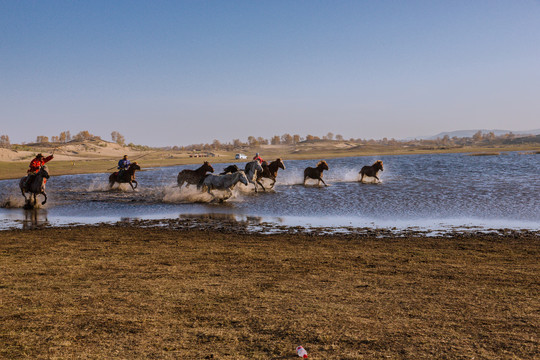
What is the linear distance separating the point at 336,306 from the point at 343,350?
53.1 inches

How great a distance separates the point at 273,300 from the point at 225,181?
14.1m

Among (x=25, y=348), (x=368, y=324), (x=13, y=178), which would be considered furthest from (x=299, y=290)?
(x=13, y=178)

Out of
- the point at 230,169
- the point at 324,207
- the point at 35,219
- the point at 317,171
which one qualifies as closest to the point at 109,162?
the point at 317,171

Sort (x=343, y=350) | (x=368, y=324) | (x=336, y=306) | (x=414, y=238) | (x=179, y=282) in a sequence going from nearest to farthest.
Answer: (x=343, y=350), (x=368, y=324), (x=336, y=306), (x=179, y=282), (x=414, y=238)

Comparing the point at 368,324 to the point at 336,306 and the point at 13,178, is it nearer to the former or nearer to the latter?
the point at 336,306

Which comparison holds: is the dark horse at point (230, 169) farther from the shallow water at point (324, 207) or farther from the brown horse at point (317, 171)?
the brown horse at point (317, 171)

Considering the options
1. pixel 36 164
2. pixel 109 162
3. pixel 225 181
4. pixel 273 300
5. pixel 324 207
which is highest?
pixel 36 164

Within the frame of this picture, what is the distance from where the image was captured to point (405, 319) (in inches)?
200

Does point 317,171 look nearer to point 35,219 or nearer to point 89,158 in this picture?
point 35,219

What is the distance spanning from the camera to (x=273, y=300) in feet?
19.3

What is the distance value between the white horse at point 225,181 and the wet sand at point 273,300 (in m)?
9.19

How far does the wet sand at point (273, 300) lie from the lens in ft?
14.3

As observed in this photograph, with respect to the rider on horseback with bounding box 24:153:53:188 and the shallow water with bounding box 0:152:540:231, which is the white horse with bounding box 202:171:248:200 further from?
the rider on horseback with bounding box 24:153:53:188

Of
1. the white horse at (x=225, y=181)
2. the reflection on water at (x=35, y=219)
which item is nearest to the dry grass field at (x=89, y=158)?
the white horse at (x=225, y=181)
